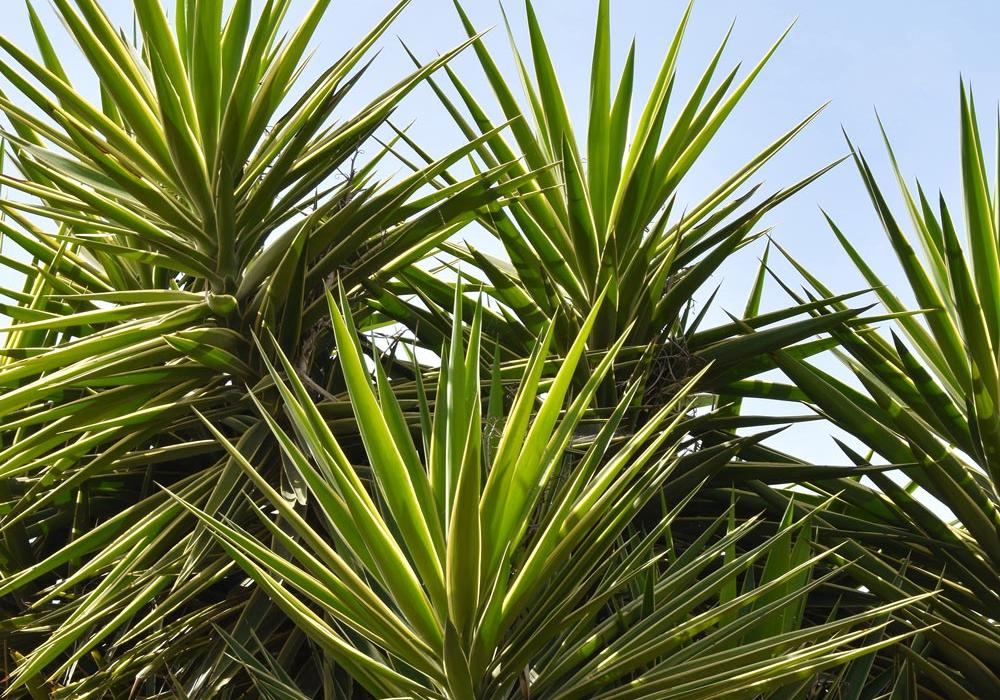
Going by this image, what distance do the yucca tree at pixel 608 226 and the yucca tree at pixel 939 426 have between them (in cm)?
18

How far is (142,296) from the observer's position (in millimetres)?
1485

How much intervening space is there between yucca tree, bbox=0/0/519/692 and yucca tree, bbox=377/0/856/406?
0.15 meters

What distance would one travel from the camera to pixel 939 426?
1597mm

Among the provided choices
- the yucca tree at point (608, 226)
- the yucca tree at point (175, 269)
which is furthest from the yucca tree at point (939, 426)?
the yucca tree at point (175, 269)

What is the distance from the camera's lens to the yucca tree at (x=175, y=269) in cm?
141

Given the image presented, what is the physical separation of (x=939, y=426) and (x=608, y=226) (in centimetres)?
63

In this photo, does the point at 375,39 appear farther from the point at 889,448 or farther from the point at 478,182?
the point at 889,448

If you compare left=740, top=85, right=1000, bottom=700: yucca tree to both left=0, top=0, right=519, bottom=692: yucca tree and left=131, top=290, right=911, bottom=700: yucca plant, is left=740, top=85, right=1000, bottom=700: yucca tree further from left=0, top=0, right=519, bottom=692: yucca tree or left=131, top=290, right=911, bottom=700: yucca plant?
left=0, top=0, right=519, bottom=692: yucca tree

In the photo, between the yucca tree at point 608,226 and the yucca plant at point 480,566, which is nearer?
the yucca plant at point 480,566

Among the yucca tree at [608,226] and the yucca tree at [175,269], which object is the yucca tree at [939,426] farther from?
the yucca tree at [175,269]

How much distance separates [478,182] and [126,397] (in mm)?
647

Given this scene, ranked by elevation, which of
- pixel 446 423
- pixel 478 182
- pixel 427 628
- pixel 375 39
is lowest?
A: pixel 427 628

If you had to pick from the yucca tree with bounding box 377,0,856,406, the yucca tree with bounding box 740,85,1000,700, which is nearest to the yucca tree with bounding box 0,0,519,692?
the yucca tree with bounding box 377,0,856,406

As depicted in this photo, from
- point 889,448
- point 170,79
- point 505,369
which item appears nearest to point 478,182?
point 505,369
